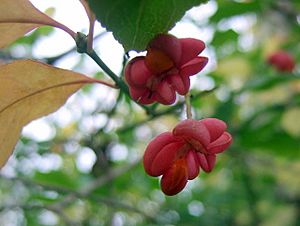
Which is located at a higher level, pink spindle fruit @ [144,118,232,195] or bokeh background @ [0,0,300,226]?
bokeh background @ [0,0,300,226]

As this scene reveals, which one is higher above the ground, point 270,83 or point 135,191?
point 135,191

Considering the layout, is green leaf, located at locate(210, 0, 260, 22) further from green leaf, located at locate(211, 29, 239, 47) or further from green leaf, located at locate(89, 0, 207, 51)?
green leaf, located at locate(89, 0, 207, 51)

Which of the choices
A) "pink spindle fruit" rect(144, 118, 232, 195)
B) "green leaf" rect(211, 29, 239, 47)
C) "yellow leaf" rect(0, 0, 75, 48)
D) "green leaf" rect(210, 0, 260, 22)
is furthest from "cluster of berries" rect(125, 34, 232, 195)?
"green leaf" rect(211, 29, 239, 47)

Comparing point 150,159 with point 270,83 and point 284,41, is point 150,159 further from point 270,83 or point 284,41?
point 284,41

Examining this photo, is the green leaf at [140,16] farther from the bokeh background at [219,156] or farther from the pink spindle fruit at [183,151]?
the bokeh background at [219,156]

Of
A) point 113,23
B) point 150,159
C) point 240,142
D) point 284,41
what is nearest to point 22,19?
point 113,23

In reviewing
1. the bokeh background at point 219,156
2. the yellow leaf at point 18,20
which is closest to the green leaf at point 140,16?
the yellow leaf at point 18,20
